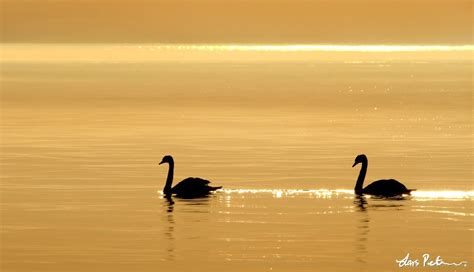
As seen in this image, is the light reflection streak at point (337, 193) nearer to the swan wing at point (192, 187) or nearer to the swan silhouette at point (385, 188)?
the swan silhouette at point (385, 188)

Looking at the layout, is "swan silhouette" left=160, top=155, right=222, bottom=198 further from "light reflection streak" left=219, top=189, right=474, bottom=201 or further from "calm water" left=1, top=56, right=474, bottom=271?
"light reflection streak" left=219, top=189, right=474, bottom=201

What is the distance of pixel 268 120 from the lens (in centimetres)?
5425

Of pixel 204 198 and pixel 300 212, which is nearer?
pixel 300 212

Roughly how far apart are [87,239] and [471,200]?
772cm

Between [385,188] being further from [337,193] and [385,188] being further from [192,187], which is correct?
[192,187]

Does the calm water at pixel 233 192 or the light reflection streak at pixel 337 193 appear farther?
the light reflection streak at pixel 337 193

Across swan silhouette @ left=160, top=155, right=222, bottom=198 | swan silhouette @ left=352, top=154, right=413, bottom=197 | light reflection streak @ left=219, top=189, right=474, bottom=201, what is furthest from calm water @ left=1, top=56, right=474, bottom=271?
swan silhouette @ left=160, top=155, right=222, bottom=198

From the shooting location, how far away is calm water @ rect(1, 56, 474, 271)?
2380cm

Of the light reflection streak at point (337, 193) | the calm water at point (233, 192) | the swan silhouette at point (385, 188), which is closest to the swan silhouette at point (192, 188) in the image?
the calm water at point (233, 192)

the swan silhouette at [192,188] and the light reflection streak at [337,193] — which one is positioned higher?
the swan silhouette at [192,188]

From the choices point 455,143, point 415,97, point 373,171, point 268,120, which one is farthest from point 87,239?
point 415,97

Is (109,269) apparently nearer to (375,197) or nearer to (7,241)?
(7,241)

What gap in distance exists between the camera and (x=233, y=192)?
30.8 metres

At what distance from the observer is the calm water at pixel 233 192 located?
23.8 m
